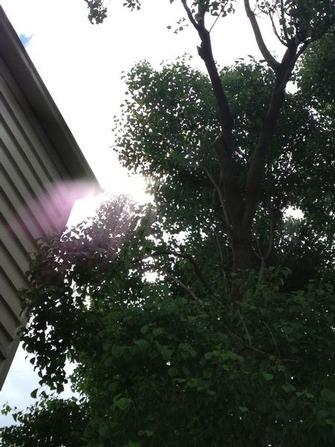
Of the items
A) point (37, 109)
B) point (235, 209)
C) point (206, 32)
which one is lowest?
point (37, 109)

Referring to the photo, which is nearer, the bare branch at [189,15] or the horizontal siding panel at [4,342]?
the horizontal siding panel at [4,342]

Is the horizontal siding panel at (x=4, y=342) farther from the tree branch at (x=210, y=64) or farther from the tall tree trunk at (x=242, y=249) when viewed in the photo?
the tree branch at (x=210, y=64)

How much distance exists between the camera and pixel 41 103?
17.0ft

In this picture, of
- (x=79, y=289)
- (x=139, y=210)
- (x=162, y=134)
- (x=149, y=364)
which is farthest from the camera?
(x=162, y=134)

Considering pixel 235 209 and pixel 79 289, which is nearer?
pixel 79 289

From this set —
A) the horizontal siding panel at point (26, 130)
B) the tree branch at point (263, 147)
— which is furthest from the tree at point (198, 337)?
the horizontal siding panel at point (26, 130)

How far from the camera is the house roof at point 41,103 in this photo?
4.71 metres

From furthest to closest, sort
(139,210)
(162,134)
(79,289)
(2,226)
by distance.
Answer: (162,134), (139,210), (79,289), (2,226)

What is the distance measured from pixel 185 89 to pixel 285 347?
11.6 metres

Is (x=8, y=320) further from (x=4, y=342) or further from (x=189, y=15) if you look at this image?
(x=189, y=15)

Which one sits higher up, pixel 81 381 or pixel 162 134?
pixel 162 134

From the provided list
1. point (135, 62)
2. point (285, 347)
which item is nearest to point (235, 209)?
point (285, 347)

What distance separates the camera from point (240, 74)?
16.2 m

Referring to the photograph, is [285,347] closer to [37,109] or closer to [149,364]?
[149,364]
